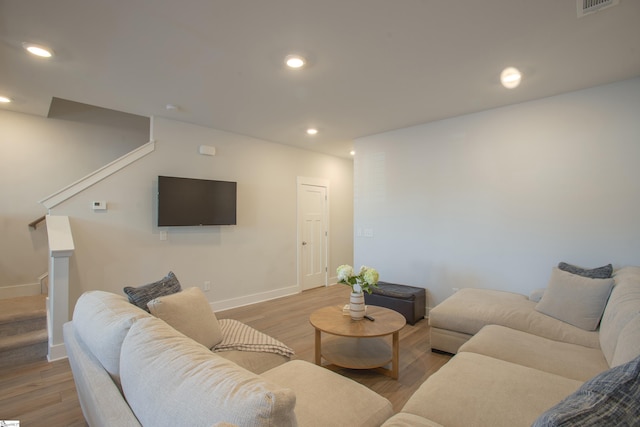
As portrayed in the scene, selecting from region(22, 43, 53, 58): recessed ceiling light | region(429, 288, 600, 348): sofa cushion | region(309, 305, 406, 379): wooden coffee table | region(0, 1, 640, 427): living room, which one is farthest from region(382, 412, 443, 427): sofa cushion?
region(22, 43, 53, 58): recessed ceiling light

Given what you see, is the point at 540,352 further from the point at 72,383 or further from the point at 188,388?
the point at 72,383

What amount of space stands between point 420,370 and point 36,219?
5080mm

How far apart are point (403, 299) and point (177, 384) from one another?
3.33m

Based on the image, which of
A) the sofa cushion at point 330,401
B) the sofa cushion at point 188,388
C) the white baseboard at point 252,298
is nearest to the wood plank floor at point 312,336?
the white baseboard at point 252,298

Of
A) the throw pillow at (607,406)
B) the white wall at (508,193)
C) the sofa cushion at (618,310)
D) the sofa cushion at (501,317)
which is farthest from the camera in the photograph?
the white wall at (508,193)

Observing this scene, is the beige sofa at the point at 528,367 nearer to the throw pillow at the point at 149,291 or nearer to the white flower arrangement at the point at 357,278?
the white flower arrangement at the point at 357,278

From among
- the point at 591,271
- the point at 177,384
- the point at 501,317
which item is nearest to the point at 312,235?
the point at 501,317

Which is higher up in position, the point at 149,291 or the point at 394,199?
the point at 394,199

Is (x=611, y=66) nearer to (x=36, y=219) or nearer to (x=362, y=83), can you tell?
(x=362, y=83)

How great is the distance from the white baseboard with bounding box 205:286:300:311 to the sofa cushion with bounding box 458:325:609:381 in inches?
133

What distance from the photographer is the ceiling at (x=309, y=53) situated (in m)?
1.88

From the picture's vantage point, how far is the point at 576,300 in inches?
93.8

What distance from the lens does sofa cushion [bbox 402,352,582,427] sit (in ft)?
4.43

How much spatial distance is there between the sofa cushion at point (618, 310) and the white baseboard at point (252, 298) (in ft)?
13.4
